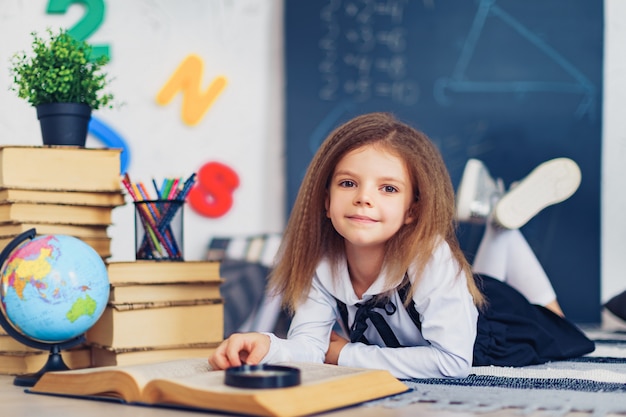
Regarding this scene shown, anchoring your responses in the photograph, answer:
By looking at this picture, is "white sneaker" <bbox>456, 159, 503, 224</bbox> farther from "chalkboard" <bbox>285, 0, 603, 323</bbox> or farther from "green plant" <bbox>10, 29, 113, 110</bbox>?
"green plant" <bbox>10, 29, 113, 110</bbox>

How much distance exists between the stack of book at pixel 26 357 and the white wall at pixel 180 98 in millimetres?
1102

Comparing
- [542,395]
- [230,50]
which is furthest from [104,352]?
[230,50]

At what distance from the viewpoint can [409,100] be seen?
252cm

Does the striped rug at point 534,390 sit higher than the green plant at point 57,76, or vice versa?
the green plant at point 57,76

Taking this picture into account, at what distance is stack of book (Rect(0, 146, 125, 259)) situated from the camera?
4.42 feet

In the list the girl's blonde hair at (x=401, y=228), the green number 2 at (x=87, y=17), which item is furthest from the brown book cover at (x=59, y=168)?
the green number 2 at (x=87, y=17)

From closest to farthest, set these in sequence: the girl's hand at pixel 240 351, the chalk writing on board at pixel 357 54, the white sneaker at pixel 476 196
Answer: the girl's hand at pixel 240 351, the white sneaker at pixel 476 196, the chalk writing on board at pixel 357 54

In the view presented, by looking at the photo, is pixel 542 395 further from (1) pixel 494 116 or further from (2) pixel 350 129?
(1) pixel 494 116

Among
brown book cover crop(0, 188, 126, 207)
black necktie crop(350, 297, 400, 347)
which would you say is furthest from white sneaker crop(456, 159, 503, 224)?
brown book cover crop(0, 188, 126, 207)

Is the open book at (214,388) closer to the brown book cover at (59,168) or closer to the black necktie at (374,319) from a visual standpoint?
the black necktie at (374,319)

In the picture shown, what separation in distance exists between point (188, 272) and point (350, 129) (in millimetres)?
406

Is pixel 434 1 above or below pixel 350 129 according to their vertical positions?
above

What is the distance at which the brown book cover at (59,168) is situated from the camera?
4.41ft

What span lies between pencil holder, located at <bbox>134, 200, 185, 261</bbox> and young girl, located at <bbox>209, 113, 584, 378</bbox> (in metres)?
0.21
